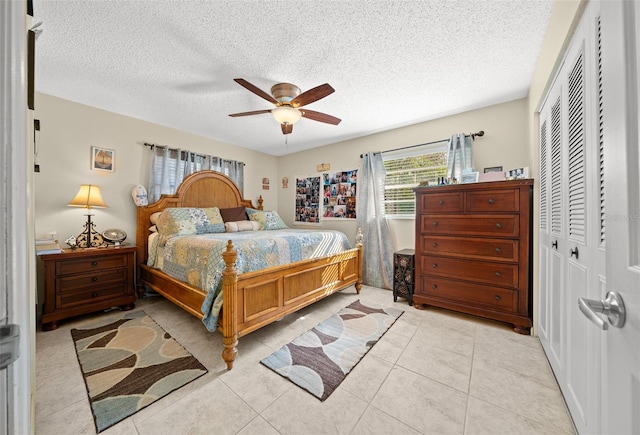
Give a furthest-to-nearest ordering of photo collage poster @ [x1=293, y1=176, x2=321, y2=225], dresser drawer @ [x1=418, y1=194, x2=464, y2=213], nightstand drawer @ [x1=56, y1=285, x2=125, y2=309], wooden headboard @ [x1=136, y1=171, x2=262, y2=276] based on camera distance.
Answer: photo collage poster @ [x1=293, y1=176, x2=321, y2=225], wooden headboard @ [x1=136, y1=171, x2=262, y2=276], dresser drawer @ [x1=418, y1=194, x2=464, y2=213], nightstand drawer @ [x1=56, y1=285, x2=125, y2=309]

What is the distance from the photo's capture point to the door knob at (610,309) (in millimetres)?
503

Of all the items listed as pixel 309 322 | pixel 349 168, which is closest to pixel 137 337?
pixel 309 322

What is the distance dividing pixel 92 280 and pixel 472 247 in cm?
400

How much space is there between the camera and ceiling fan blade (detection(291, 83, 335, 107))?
195cm

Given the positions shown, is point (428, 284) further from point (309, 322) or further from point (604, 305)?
point (604, 305)

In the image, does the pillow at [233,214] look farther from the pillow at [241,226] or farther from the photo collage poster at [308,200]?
the photo collage poster at [308,200]

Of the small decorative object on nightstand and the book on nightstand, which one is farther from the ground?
the book on nightstand

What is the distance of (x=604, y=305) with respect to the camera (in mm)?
535

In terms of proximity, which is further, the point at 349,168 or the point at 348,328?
the point at 349,168

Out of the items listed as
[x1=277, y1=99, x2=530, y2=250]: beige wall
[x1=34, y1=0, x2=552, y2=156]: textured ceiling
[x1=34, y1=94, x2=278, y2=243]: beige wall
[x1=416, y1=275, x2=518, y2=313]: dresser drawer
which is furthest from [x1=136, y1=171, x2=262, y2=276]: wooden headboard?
[x1=416, y1=275, x2=518, y2=313]: dresser drawer

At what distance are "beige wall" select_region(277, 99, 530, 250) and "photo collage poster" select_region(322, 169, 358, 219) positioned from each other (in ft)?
0.41

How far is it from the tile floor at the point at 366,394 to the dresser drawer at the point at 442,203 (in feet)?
4.09

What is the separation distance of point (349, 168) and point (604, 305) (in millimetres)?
3715

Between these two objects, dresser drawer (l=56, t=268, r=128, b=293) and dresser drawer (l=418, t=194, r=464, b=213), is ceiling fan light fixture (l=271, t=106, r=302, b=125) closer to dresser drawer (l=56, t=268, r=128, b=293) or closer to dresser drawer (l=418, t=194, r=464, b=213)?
dresser drawer (l=418, t=194, r=464, b=213)
